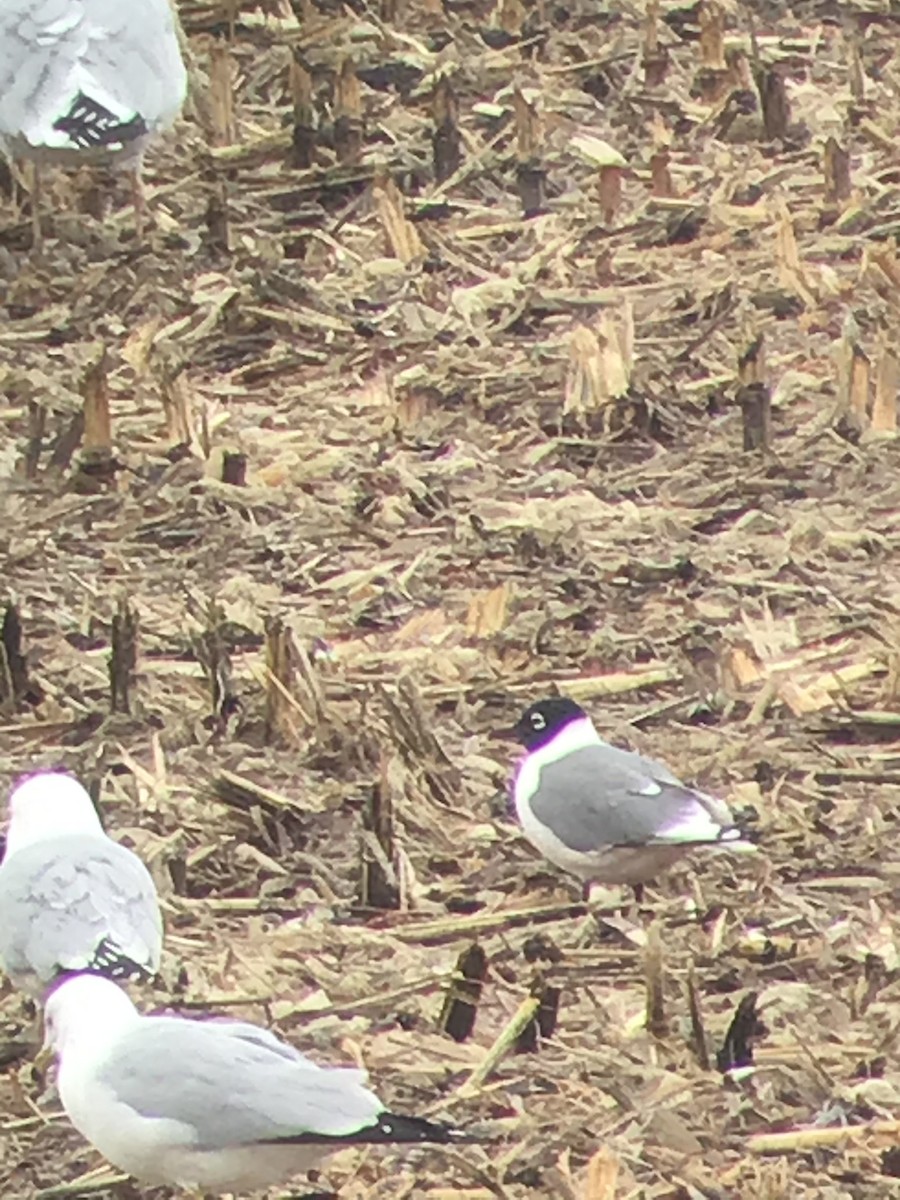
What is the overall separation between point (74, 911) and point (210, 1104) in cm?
53

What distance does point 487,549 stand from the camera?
5238 mm

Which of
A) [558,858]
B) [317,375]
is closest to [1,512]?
[317,375]

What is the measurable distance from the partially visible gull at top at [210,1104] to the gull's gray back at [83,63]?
3245 mm

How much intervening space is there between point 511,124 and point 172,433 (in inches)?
64.6

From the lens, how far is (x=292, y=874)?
14.2 ft

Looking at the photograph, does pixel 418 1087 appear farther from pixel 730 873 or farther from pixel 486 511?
pixel 486 511

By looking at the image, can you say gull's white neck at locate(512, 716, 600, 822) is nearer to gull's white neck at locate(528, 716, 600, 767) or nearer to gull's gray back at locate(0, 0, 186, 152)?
gull's white neck at locate(528, 716, 600, 767)

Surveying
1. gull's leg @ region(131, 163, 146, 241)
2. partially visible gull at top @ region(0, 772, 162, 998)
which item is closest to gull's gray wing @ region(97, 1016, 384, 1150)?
partially visible gull at top @ region(0, 772, 162, 998)

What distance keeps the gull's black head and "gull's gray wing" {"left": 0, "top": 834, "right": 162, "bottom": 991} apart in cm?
65

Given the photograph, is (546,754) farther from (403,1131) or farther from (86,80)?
(86,80)

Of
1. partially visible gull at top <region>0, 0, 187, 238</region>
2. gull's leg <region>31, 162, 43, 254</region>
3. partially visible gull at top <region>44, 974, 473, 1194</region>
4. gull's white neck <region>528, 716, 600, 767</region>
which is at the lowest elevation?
partially visible gull at top <region>44, 974, 473, 1194</region>

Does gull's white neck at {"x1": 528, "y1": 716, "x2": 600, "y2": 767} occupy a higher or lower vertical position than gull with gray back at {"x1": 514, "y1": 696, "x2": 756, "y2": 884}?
higher

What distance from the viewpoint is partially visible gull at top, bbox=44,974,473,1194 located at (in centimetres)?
332

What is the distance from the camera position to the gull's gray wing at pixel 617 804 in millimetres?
4098
